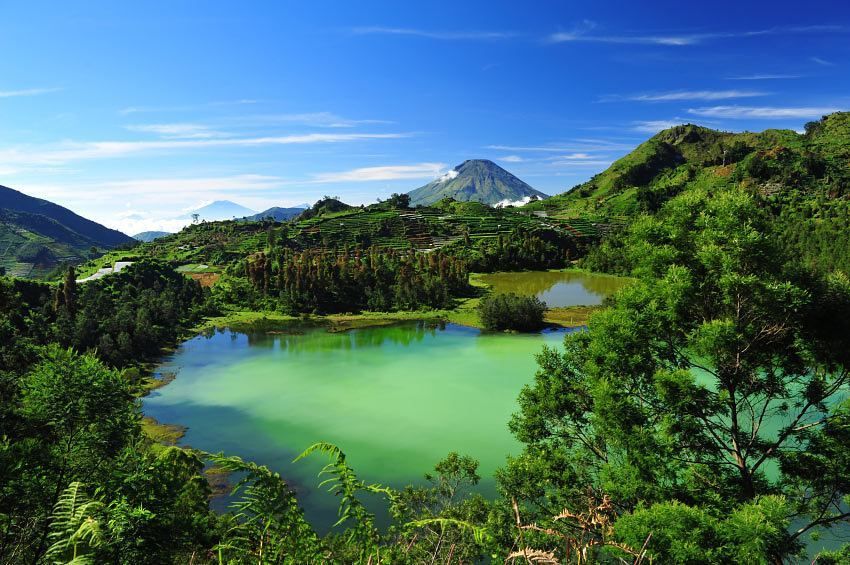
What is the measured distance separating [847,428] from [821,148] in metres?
227

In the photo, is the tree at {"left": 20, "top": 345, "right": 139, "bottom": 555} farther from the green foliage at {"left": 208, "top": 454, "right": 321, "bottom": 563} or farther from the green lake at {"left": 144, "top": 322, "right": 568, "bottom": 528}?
the green lake at {"left": 144, "top": 322, "right": 568, "bottom": 528}

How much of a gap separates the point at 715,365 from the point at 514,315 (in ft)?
A: 191

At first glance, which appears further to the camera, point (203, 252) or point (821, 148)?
point (821, 148)

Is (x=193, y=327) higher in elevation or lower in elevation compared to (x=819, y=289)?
lower

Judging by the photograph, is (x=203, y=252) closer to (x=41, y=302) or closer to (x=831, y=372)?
(x=41, y=302)

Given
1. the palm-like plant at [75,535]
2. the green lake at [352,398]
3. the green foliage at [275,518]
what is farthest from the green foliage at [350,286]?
the palm-like plant at [75,535]

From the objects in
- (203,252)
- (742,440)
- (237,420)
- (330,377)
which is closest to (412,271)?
(330,377)

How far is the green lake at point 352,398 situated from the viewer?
31250 mm

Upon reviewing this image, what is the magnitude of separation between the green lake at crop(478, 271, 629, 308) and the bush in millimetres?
15013

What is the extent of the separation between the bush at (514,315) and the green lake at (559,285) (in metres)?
15.0

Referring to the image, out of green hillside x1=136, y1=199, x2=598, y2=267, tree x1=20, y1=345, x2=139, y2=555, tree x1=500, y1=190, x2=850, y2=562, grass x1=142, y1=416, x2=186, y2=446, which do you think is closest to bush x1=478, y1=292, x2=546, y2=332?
grass x1=142, y1=416, x2=186, y2=446

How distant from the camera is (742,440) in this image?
38.3ft

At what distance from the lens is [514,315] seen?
6831 centimetres

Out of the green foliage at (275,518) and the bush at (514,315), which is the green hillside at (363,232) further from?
the green foliage at (275,518)
